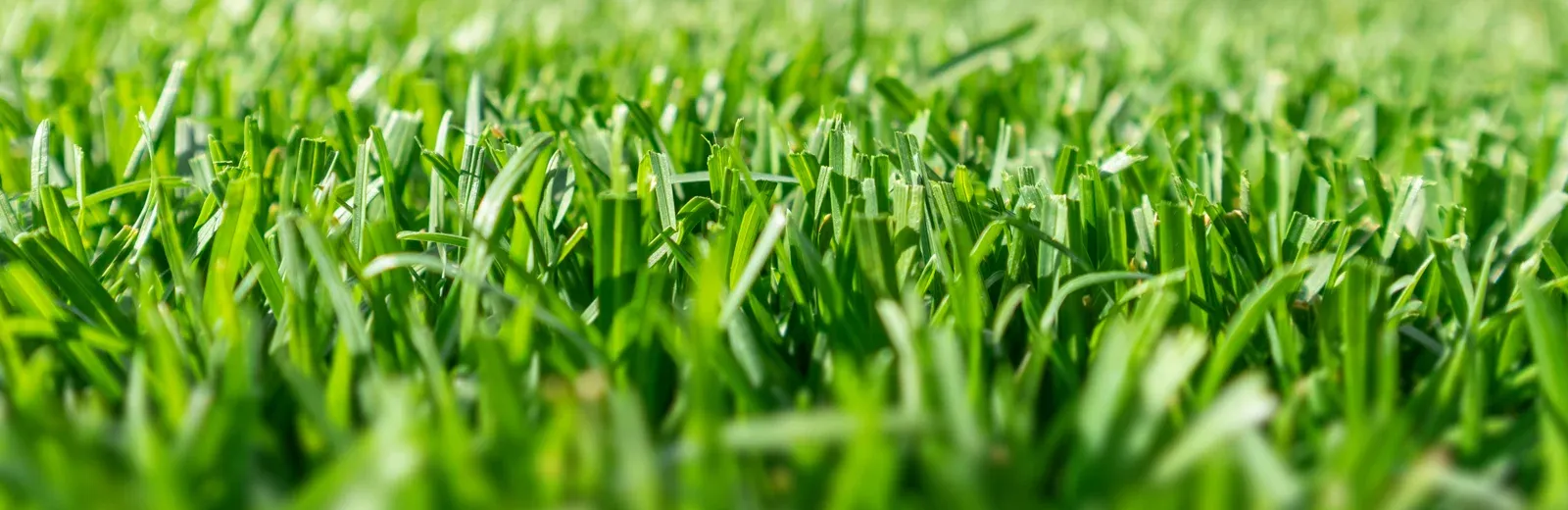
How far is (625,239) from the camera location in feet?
2.79

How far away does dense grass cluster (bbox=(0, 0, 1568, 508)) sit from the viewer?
0.60m

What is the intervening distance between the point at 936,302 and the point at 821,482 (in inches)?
13.3

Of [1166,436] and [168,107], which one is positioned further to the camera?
[168,107]

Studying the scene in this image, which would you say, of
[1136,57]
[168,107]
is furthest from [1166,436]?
[1136,57]

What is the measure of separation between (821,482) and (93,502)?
0.36m

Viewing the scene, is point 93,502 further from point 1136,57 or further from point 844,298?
point 1136,57

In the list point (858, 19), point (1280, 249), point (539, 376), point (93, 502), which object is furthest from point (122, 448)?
point (858, 19)

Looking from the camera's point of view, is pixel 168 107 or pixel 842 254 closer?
pixel 842 254

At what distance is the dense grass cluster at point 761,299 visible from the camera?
0.60 metres

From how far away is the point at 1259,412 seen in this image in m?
0.58

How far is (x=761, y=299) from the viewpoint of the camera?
3.13 feet

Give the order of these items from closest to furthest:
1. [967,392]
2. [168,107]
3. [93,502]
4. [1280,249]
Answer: [93,502], [967,392], [1280,249], [168,107]

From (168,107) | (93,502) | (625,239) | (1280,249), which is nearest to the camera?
(93,502)

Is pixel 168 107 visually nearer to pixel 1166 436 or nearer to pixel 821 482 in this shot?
pixel 821 482
